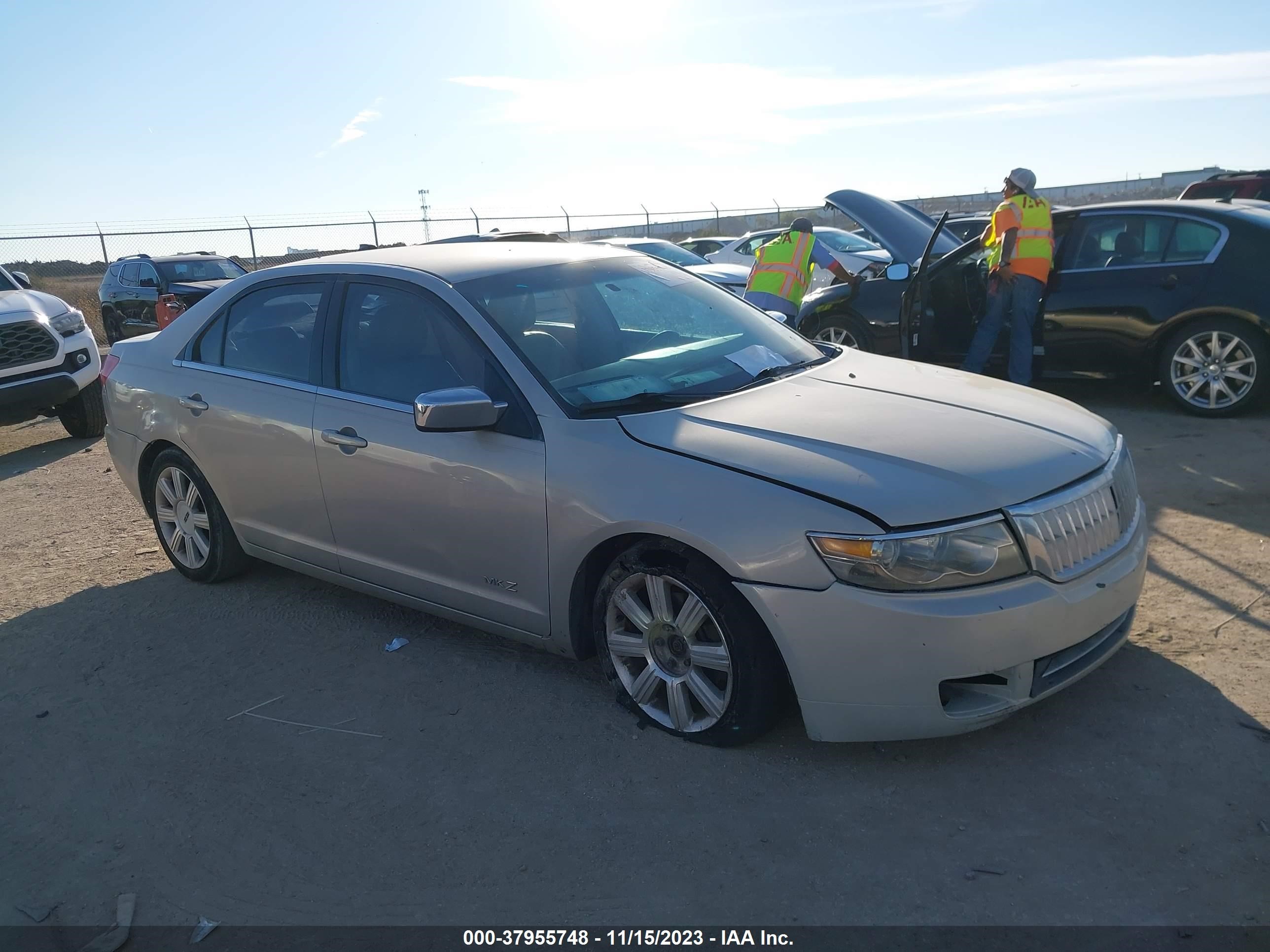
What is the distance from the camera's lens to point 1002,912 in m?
2.55

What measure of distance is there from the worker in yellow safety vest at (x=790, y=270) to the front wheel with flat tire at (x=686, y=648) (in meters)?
5.35

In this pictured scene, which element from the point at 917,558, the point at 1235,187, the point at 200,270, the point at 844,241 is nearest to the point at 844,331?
the point at 917,558

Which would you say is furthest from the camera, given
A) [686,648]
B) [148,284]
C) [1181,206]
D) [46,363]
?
[148,284]

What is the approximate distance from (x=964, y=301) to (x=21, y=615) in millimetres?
6994

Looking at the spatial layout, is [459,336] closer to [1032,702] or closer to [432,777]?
[432,777]

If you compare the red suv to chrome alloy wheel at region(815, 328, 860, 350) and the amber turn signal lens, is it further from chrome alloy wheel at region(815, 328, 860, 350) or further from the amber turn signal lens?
the amber turn signal lens

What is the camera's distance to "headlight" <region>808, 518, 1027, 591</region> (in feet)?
9.58

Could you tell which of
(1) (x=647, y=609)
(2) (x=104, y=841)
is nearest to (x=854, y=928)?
(1) (x=647, y=609)

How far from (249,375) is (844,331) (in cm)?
610

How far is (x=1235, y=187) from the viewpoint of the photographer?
1360 centimetres

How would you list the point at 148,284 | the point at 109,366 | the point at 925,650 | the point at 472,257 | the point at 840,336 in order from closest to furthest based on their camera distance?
1. the point at 925,650
2. the point at 472,257
3. the point at 109,366
4. the point at 840,336
5. the point at 148,284

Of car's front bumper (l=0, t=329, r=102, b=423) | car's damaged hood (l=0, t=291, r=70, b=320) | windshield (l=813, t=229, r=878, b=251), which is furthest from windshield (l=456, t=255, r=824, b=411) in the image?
windshield (l=813, t=229, r=878, b=251)

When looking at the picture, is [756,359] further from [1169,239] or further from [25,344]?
[25,344]

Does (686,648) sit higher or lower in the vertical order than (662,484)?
lower
